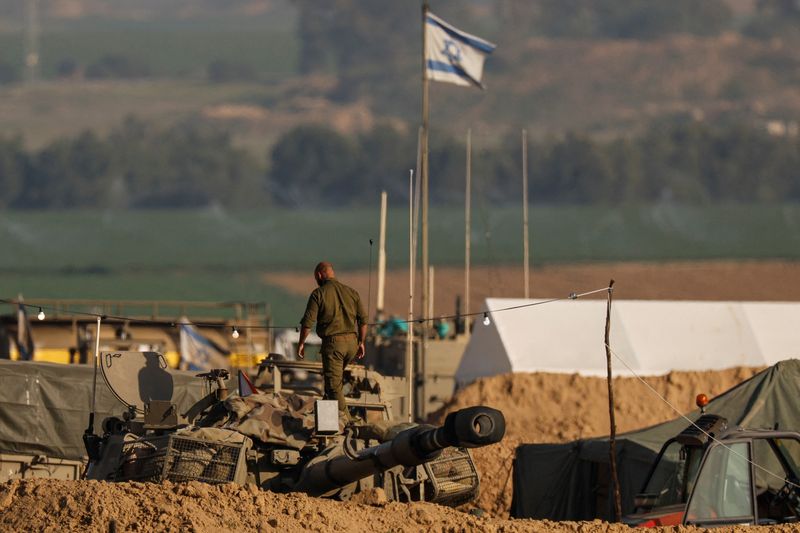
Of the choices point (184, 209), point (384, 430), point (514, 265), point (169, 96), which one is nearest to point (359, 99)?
point (169, 96)

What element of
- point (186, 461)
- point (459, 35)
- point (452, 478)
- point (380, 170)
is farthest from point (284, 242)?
point (186, 461)

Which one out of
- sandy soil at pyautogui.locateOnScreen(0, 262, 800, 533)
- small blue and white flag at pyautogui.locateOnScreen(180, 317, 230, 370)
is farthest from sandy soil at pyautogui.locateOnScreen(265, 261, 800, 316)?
small blue and white flag at pyautogui.locateOnScreen(180, 317, 230, 370)

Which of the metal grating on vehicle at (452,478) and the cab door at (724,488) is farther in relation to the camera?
the metal grating on vehicle at (452,478)

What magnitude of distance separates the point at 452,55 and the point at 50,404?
13.9 m

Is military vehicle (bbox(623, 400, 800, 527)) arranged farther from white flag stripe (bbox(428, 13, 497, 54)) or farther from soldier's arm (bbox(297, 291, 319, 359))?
white flag stripe (bbox(428, 13, 497, 54))

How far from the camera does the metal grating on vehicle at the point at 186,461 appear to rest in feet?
57.3

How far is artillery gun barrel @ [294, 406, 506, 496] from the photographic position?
14.6 meters

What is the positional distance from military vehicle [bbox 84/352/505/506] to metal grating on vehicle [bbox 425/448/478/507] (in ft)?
0.04

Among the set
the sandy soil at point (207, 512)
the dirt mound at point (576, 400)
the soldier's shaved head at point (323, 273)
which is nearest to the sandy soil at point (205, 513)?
the sandy soil at point (207, 512)

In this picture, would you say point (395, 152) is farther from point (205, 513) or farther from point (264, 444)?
point (205, 513)

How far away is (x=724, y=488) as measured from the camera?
57.7 ft

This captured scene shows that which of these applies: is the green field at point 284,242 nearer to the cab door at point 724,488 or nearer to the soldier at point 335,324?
the soldier at point 335,324

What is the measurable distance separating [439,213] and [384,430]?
71104 millimetres

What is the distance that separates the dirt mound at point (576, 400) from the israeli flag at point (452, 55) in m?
9.47
